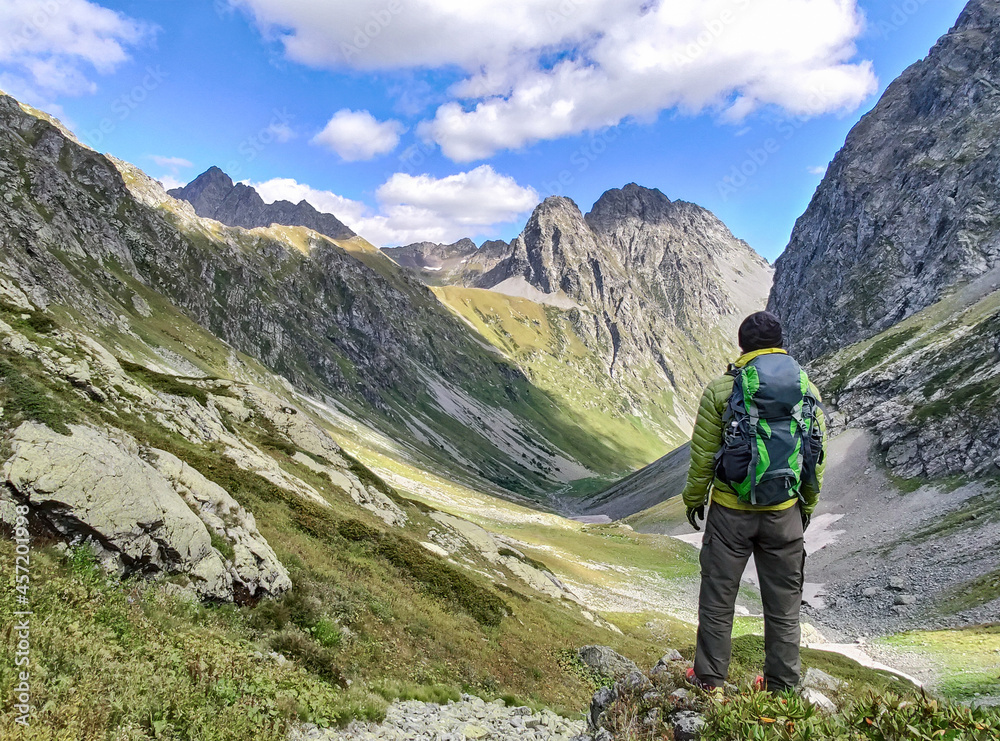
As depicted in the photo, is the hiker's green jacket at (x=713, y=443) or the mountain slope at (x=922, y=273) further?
the mountain slope at (x=922, y=273)

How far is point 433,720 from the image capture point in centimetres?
1007

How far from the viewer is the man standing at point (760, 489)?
24.6 feet

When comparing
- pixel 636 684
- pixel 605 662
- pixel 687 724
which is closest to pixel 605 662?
pixel 605 662

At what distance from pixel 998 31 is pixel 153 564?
237 metres

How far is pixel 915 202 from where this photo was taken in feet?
487

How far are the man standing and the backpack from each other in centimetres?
1

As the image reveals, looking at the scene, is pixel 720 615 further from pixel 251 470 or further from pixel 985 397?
pixel 985 397

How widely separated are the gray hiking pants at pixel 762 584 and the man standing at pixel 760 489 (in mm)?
14

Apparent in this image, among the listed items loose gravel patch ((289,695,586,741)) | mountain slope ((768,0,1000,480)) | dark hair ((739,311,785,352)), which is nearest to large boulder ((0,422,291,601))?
loose gravel patch ((289,695,586,741))

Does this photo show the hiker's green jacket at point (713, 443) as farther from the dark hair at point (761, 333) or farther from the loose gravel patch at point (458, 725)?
the loose gravel patch at point (458, 725)

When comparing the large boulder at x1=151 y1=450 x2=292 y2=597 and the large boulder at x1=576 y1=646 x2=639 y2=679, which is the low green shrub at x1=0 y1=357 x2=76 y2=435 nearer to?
the large boulder at x1=151 y1=450 x2=292 y2=597

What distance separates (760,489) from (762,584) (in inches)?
59.2

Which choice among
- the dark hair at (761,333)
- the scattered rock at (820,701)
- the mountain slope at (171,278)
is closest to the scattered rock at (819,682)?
the scattered rock at (820,701)

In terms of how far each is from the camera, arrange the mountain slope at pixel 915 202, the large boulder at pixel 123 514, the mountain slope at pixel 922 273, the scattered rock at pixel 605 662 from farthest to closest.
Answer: the mountain slope at pixel 915 202
the mountain slope at pixel 922 273
the scattered rock at pixel 605 662
the large boulder at pixel 123 514
